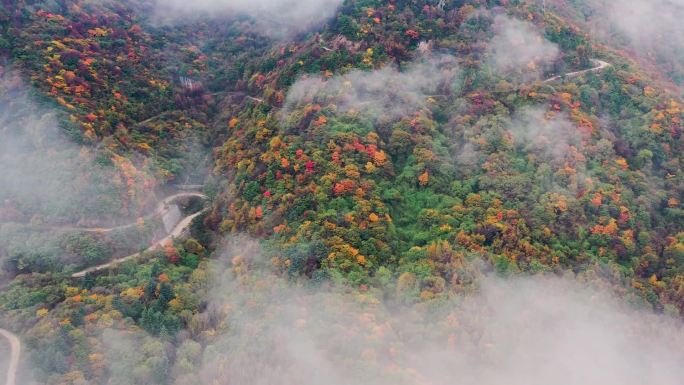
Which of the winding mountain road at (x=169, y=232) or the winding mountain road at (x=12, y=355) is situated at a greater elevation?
the winding mountain road at (x=169, y=232)

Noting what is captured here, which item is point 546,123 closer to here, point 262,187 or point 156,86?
point 262,187

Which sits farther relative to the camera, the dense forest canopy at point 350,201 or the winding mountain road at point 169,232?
→ the winding mountain road at point 169,232

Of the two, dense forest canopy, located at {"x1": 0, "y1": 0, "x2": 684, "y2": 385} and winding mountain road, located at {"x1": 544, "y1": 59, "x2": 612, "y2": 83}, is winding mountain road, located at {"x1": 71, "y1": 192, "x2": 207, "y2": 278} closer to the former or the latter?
dense forest canopy, located at {"x1": 0, "y1": 0, "x2": 684, "y2": 385}

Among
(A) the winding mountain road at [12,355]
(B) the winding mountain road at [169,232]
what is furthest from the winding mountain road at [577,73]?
(A) the winding mountain road at [12,355]

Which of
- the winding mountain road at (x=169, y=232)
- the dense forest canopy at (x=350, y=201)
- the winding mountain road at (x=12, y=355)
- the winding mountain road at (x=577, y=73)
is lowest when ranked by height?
the winding mountain road at (x=12, y=355)

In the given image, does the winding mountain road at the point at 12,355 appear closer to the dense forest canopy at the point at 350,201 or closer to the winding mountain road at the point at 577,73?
the dense forest canopy at the point at 350,201

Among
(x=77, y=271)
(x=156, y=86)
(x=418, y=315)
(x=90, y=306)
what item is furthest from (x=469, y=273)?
(x=156, y=86)

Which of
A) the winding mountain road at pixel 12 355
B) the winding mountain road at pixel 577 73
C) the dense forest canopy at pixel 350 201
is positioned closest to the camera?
the winding mountain road at pixel 12 355

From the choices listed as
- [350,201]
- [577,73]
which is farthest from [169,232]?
[577,73]
